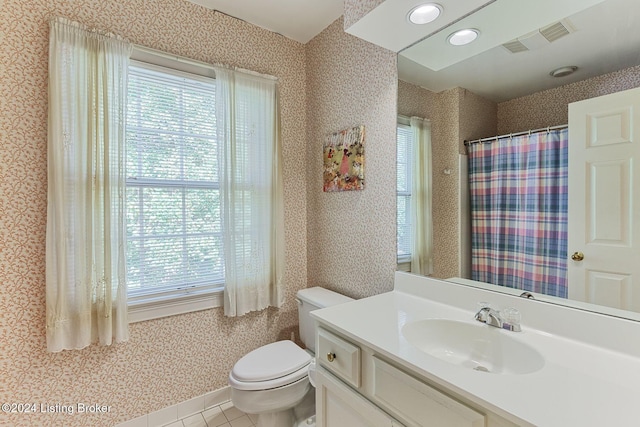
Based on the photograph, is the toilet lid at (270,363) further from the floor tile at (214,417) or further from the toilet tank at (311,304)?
the floor tile at (214,417)

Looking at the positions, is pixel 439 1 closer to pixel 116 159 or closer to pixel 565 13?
pixel 565 13

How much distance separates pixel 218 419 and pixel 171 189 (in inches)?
56.5

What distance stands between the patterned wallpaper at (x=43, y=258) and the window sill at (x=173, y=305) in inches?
1.9

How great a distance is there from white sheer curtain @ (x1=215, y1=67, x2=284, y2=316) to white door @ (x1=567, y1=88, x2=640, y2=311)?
1.57 m

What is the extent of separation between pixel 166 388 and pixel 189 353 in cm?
22

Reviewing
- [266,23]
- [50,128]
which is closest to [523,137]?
[266,23]

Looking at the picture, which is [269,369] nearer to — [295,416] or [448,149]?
[295,416]

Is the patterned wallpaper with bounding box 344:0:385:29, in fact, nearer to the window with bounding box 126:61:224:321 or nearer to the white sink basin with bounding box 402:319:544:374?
the window with bounding box 126:61:224:321

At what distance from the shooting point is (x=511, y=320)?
1063 millimetres

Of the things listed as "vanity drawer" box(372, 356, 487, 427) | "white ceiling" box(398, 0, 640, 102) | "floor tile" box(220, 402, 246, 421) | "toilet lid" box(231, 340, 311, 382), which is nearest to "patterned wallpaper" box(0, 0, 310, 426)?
"floor tile" box(220, 402, 246, 421)

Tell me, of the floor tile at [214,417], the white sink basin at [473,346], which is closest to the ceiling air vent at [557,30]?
the white sink basin at [473,346]

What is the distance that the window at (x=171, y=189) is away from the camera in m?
1.68

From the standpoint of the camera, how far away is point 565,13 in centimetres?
103

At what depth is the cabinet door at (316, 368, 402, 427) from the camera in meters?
0.95
